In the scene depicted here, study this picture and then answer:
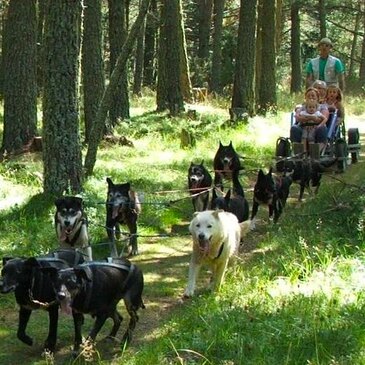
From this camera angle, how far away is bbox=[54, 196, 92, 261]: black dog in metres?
7.19

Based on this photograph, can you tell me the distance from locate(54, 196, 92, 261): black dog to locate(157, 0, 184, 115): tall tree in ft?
39.3

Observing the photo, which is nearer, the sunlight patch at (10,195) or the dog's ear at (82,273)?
the dog's ear at (82,273)

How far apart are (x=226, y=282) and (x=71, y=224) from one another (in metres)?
1.81

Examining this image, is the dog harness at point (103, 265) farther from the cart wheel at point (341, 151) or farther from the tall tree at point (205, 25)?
the tall tree at point (205, 25)

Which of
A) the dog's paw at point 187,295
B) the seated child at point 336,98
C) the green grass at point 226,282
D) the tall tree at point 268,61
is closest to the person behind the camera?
the green grass at point 226,282

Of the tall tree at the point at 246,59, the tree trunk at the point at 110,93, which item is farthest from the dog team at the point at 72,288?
the tall tree at the point at 246,59

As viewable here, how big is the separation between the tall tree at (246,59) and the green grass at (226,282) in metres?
6.99

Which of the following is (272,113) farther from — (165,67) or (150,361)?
(150,361)

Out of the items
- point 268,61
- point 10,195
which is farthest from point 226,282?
point 268,61

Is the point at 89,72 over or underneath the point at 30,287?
over

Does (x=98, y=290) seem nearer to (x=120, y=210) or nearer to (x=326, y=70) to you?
(x=120, y=210)

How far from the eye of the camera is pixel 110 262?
5.75m

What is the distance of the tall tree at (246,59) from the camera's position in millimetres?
18531

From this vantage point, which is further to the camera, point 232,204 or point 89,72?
point 89,72
